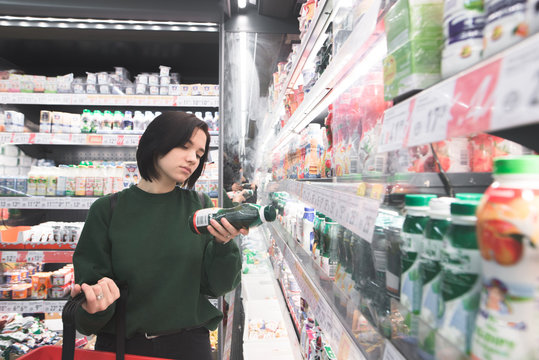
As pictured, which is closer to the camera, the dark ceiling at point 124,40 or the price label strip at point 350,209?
the price label strip at point 350,209

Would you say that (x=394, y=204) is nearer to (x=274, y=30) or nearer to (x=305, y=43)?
(x=305, y=43)

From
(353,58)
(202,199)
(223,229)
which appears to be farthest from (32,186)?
(353,58)

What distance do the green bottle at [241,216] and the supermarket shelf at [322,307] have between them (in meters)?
0.29

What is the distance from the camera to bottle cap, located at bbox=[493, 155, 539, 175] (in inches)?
14.5

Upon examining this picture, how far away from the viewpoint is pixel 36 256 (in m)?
2.73

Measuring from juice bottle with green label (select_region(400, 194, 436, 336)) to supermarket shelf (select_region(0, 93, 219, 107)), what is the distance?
2.48 metres

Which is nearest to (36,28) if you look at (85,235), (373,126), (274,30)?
(274,30)

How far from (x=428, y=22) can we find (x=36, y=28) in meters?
3.29

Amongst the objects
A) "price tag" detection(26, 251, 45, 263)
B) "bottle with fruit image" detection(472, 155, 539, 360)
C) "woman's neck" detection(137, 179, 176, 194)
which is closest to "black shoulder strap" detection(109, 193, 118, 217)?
"woman's neck" detection(137, 179, 176, 194)

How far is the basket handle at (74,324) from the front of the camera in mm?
1008

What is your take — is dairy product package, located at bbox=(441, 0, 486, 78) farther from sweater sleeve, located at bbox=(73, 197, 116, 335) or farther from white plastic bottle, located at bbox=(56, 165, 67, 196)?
white plastic bottle, located at bbox=(56, 165, 67, 196)

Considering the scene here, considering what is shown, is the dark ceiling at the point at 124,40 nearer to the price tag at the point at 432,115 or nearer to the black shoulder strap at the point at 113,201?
the black shoulder strap at the point at 113,201

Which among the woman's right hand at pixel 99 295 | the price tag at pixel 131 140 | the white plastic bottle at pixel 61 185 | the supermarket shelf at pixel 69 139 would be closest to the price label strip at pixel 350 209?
the woman's right hand at pixel 99 295

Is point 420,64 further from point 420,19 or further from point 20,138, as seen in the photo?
point 20,138
